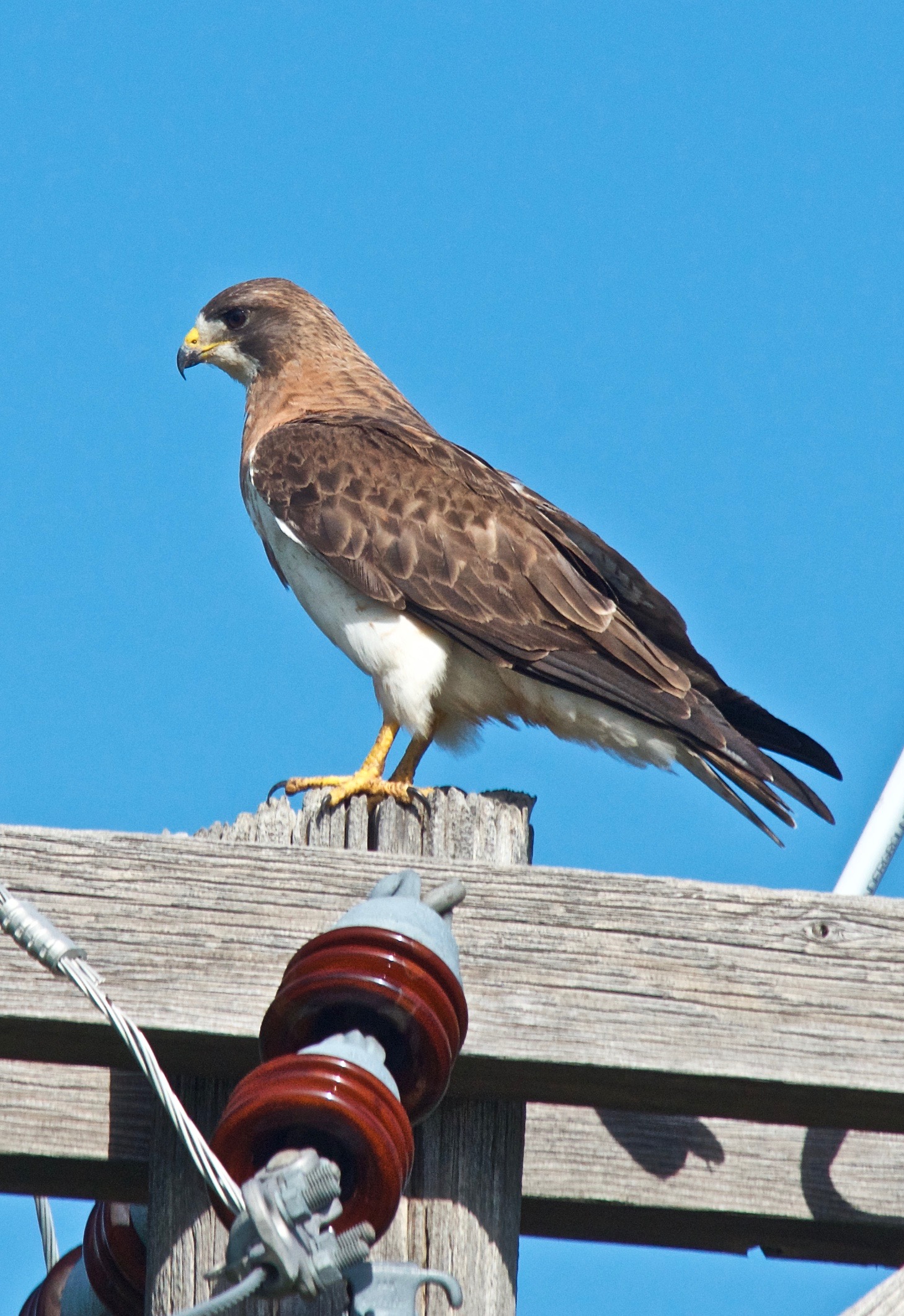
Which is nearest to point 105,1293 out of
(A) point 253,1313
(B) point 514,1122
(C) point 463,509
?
(A) point 253,1313

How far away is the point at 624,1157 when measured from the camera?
2447 mm

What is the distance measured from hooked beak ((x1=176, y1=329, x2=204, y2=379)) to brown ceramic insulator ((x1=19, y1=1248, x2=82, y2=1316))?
183 inches

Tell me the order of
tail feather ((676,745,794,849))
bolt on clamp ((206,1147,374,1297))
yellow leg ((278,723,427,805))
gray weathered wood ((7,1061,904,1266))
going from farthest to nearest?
tail feather ((676,745,794,849)), yellow leg ((278,723,427,805)), gray weathered wood ((7,1061,904,1266)), bolt on clamp ((206,1147,374,1297))

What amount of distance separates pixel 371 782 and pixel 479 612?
4.13ft

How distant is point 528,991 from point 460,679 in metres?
3.06

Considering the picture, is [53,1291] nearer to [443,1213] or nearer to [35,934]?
[443,1213]

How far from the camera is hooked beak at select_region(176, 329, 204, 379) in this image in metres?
6.68

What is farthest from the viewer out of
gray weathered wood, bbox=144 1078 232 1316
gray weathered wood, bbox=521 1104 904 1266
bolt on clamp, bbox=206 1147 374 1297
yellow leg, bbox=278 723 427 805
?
yellow leg, bbox=278 723 427 805

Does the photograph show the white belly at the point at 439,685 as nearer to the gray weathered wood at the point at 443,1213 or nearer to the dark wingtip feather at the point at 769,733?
the dark wingtip feather at the point at 769,733

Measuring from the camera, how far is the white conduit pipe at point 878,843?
3.90 m

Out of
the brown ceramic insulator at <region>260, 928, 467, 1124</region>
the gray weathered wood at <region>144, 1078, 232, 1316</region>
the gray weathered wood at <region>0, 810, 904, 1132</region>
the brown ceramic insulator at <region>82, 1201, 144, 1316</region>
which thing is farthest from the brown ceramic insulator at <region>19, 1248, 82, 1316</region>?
the brown ceramic insulator at <region>260, 928, 467, 1124</region>

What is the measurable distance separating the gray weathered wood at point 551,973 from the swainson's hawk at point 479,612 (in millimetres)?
2316

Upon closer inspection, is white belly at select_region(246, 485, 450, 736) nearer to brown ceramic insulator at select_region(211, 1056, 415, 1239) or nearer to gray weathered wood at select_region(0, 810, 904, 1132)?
gray weathered wood at select_region(0, 810, 904, 1132)

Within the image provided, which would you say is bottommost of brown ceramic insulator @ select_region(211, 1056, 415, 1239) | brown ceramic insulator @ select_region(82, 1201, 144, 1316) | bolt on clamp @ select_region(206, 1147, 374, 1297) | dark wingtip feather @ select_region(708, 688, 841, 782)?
bolt on clamp @ select_region(206, 1147, 374, 1297)
